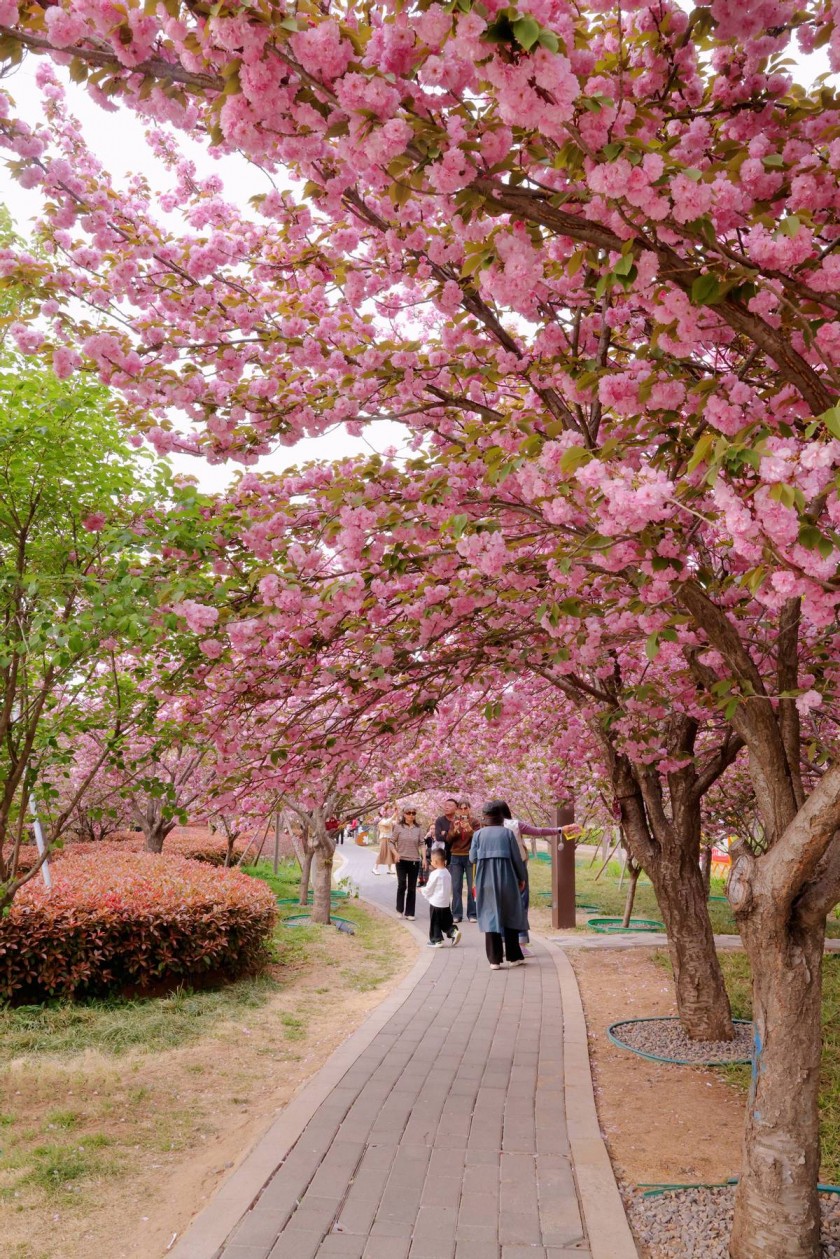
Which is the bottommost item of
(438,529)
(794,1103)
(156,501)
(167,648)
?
(794,1103)

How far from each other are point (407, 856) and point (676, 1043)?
7.23 metres

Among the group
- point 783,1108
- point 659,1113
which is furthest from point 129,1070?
point 783,1108

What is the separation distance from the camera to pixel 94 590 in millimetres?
4141

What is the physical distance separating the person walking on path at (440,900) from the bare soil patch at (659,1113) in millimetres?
2726

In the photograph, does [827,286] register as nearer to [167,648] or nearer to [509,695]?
[167,648]

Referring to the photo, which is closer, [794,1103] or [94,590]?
[794,1103]

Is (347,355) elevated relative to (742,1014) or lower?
elevated

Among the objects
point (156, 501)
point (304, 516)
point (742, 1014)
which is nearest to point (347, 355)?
point (304, 516)

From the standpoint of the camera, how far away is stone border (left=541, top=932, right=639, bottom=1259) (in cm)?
321

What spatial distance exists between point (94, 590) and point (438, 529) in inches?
66.2

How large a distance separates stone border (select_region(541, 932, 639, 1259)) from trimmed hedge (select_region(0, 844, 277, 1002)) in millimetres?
3207

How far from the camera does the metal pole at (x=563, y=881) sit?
11.9 meters

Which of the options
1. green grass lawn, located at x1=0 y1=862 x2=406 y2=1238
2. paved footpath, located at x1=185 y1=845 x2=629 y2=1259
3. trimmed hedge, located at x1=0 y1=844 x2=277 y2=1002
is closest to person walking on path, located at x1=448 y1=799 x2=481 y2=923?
green grass lawn, located at x1=0 y1=862 x2=406 y2=1238

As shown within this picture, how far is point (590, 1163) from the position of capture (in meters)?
3.91
